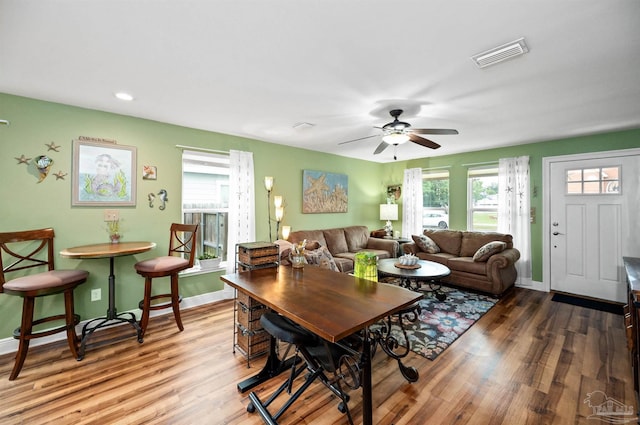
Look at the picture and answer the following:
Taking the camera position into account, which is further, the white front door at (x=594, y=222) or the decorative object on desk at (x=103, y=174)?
the white front door at (x=594, y=222)

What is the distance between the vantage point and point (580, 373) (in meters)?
2.18

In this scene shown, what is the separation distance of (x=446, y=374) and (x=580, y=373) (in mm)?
1095

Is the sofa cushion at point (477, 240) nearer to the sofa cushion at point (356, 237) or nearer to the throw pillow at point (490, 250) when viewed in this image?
the throw pillow at point (490, 250)

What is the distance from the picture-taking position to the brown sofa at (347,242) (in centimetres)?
463

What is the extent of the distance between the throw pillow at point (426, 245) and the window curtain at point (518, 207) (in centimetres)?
117

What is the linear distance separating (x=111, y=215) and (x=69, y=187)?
0.47m

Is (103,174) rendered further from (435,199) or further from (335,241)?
(435,199)

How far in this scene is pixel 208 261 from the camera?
376cm

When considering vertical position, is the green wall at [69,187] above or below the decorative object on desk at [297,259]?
above

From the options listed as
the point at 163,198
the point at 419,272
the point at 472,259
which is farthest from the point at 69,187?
the point at 472,259

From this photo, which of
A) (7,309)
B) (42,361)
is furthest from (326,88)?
(7,309)

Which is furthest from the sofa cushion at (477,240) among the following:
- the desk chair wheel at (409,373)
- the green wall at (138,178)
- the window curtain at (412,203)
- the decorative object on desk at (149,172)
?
the decorative object on desk at (149,172)

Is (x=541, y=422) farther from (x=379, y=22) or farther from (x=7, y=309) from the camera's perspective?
(x=7, y=309)

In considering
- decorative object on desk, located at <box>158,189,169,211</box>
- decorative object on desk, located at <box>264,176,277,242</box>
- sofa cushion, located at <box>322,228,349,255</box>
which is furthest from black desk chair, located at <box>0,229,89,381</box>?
sofa cushion, located at <box>322,228,349,255</box>
